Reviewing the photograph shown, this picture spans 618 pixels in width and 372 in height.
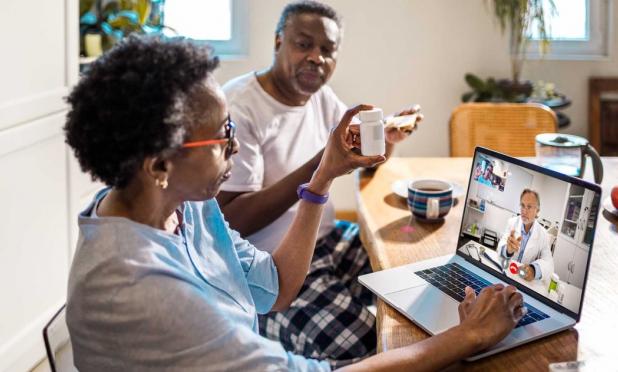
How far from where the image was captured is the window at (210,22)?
354 cm

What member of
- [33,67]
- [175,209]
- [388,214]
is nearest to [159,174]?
[175,209]

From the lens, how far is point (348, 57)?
3.50 meters

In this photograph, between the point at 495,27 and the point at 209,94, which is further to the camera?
the point at 495,27

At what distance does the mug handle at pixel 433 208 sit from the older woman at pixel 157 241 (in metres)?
0.57

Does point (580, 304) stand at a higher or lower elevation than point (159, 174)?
lower

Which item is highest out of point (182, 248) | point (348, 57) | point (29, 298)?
point (348, 57)

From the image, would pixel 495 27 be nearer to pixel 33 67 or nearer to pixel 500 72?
pixel 500 72

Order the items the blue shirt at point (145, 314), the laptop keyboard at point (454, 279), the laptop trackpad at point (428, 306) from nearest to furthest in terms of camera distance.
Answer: the blue shirt at point (145, 314) → the laptop trackpad at point (428, 306) → the laptop keyboard at point (454, 279)

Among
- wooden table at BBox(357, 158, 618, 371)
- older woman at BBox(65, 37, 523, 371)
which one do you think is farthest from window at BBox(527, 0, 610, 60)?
older woman at BBox(65, 37, 523, 371)

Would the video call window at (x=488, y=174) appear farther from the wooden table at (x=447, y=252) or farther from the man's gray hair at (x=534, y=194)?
the wooden table at (x=447, y=252)

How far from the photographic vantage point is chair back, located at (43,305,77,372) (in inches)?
34.3

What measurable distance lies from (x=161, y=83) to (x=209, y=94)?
3.6 inches

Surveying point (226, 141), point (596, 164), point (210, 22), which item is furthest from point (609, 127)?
point (226, 141)

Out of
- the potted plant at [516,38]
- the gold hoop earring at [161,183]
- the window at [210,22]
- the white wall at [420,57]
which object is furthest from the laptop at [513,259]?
the window at [210,22]
